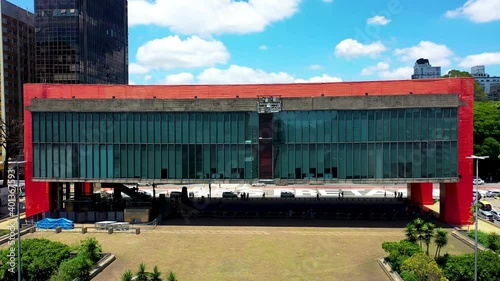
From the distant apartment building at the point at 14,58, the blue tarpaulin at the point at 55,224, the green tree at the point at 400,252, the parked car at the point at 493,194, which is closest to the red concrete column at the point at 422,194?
the parked car at the point at 493,194

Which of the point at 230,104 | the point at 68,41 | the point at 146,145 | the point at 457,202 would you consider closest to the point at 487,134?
the point at 457,202

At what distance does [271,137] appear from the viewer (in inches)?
1996

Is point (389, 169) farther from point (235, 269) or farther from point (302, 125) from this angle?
point (235, 269)

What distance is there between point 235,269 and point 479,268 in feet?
61.8

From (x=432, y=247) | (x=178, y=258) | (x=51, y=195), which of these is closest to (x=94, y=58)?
(x=51, y=195)

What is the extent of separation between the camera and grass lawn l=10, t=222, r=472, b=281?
114ft

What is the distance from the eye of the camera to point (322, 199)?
70.1 metres

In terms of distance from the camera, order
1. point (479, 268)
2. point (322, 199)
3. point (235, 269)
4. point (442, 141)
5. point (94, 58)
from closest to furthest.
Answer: point (479, 268) < point (235, 269) < point (442, 141) < point (322, 199) < point (94, 58)

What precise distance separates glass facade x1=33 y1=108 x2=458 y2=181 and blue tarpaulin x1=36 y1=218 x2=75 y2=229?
18.2 feet

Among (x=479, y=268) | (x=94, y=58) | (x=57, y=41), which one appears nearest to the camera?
(x=479, y=268)

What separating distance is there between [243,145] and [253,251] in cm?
1449

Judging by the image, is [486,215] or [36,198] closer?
[36,198]

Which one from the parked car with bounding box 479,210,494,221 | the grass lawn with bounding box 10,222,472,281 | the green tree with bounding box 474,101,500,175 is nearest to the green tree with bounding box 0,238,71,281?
the grass lawn with bounding box 10,222,472,281

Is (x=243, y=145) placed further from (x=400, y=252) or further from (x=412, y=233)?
(x=400, y=252)
